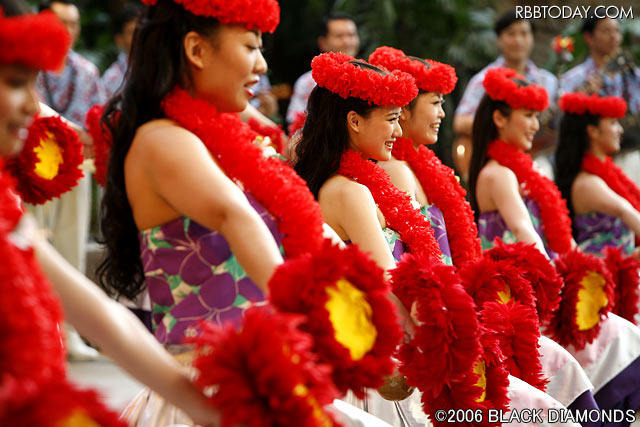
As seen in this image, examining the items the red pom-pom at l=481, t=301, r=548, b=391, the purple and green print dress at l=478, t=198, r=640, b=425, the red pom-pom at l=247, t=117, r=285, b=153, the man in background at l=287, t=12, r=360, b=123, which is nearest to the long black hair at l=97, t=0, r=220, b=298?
the red pom-pom at l=481, t=301, r=548, b=391

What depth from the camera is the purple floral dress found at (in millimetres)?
1906

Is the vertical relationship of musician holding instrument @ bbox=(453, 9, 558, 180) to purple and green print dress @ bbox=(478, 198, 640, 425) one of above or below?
above

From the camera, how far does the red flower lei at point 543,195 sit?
4059mm

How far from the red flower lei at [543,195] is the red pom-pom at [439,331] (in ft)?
6.21

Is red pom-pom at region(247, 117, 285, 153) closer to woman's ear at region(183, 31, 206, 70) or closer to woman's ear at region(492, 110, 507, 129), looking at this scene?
woman's ear at region(492, 110, 507, 129)

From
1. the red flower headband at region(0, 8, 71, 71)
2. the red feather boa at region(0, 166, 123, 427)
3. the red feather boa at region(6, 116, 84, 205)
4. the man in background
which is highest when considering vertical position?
the red flower headband at region(0, 8, 71, 71)

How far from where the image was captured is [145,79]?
1988 millimetres

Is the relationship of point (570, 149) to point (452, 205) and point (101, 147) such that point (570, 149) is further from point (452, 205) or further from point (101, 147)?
point (101, 147)

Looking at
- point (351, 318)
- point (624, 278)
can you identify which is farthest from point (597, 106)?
point (351, 318)

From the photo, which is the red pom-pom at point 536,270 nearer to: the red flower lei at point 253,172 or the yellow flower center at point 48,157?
the red flower lei at point 253,172

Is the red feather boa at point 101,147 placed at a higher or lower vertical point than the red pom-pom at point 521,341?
higher

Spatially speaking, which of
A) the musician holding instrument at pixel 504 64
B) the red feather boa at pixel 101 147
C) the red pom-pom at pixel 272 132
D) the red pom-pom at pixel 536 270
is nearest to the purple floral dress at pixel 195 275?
the red feather boa at pixel 101 147

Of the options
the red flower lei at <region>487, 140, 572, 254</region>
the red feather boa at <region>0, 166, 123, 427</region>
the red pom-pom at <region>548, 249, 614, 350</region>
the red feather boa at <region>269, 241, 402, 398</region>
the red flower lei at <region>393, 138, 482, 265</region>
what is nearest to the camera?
the red feather boa at <region>0, 166, 123, 427</region>

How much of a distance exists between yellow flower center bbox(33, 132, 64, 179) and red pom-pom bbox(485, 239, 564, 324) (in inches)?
55.6
